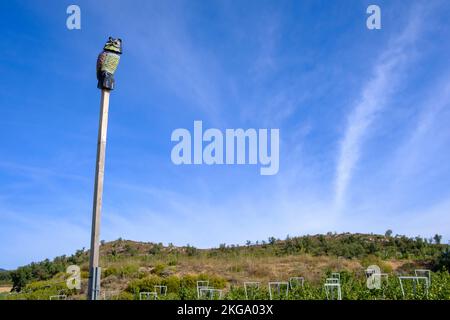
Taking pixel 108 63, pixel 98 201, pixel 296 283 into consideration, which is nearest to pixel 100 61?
pixel 108 63

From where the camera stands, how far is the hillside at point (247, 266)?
1562cm

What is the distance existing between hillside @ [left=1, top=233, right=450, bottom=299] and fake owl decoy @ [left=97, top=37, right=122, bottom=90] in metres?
7.41

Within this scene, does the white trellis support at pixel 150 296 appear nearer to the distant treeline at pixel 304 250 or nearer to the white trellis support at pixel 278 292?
the white trellis support at pixel 278 292

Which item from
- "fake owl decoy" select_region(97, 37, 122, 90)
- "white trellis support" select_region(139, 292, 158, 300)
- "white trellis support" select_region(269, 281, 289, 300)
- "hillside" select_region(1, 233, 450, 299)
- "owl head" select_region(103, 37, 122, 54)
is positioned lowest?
"white trellis support" select_region(139, 292, 158, 300)

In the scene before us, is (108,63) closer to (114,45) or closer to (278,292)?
(114,45)

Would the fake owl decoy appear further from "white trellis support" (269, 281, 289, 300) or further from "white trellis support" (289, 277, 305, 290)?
"white trellis support" (289, 277, 305, 290)

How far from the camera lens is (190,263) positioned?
67.0 feet

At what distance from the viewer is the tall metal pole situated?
18.7 feet

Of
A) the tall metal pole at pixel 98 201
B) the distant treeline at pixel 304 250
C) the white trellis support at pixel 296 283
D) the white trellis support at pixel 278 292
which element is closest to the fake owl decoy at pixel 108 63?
the tall metal pole at pixel 98 201

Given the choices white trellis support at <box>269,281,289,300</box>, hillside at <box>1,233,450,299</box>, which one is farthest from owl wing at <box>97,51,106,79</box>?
hillside at <box>1,233,450,299</box>

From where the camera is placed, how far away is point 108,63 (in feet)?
21.1

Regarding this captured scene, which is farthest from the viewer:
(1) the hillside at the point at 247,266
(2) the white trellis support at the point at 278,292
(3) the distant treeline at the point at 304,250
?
(3) the distant treeline at the point at 304,250

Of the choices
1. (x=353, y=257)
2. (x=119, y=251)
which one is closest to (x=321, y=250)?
(x=353, y=257)
